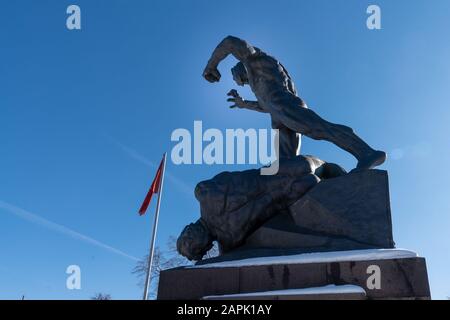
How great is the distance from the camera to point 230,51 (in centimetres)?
557

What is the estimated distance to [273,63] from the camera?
217 inches

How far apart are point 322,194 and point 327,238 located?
1.52 ft

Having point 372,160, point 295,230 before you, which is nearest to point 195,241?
point 295,230

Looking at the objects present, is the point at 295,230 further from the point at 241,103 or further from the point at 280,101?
the point at 241,103

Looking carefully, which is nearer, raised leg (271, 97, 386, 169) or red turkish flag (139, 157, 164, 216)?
raised leg (271, 97, 386, 169)

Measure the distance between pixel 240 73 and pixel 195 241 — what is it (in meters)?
2.45

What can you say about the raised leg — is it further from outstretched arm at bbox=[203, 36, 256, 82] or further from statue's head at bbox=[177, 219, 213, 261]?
statue's head at bbox=[177, 219, 213, 261]

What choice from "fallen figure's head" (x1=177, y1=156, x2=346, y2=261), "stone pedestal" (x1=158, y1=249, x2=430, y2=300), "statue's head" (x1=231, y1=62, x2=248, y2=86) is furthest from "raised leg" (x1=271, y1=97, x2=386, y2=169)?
"stone pedestal" (x1=158, y1=249, x2=430, y2=300)

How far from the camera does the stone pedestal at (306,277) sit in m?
3.30

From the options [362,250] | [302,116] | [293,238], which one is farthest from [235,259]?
[302,116]

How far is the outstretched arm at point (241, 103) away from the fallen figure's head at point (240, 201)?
146cm

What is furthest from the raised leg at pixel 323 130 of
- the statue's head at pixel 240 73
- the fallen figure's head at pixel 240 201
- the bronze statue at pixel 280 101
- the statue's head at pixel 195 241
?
the statue's head at pixel 195 241

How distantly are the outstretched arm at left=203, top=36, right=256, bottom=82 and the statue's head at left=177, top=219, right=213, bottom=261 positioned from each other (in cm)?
224

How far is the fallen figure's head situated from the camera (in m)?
4.53
